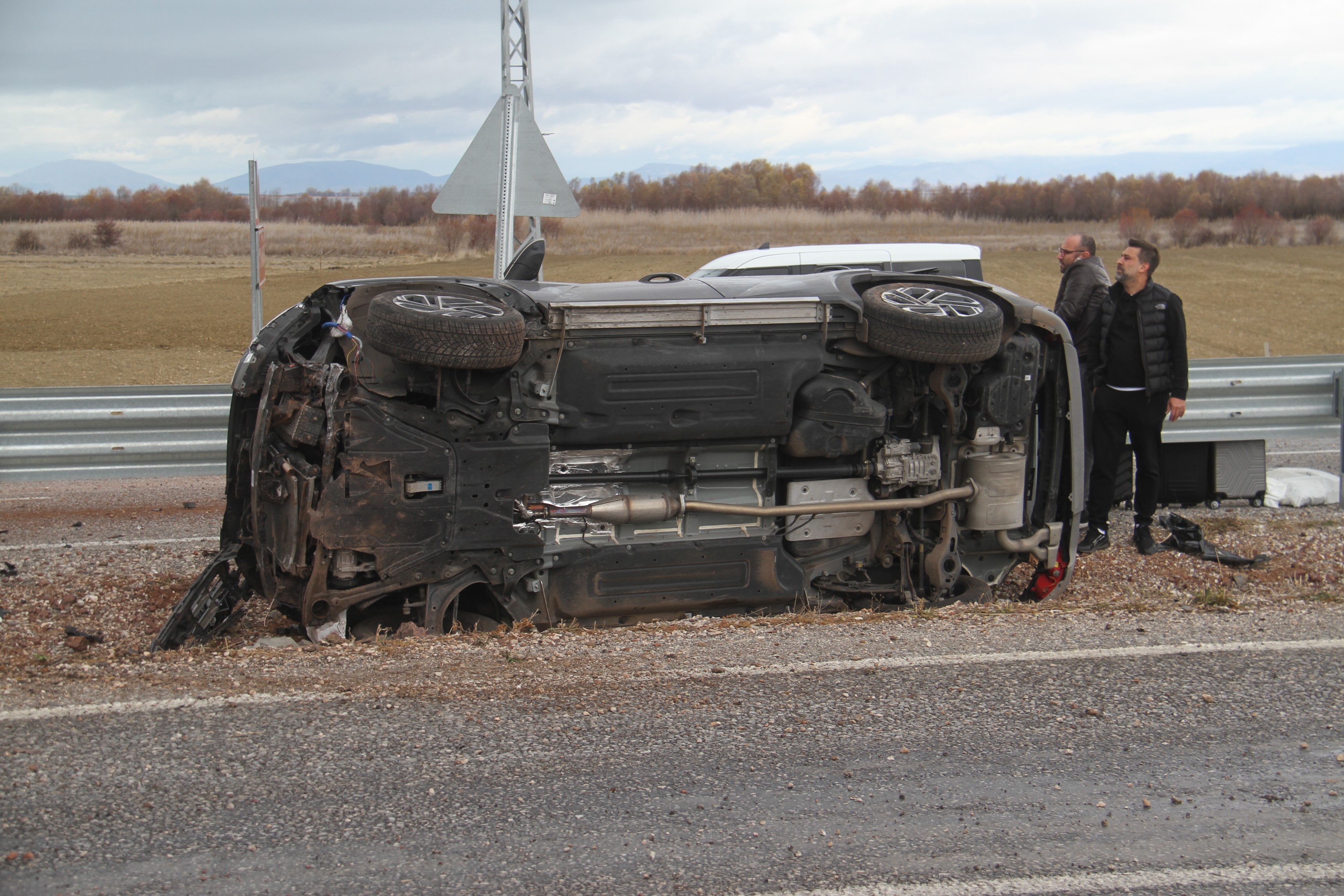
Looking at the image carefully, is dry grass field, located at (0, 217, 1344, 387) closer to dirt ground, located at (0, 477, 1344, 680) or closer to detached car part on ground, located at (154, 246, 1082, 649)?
dirt ground, located at (0, 477, 1344, 680)

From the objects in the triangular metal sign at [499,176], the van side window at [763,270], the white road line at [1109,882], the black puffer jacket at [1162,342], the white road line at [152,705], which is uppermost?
the triangular metal sign at [499,176]

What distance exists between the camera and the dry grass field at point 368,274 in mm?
17203

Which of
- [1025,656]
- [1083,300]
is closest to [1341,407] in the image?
[1083,300]

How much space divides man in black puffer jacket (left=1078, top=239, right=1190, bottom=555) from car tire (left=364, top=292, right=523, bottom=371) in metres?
4.35

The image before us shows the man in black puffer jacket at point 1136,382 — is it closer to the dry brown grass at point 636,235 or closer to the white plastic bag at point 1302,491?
the white plastic bag at point 1302,491

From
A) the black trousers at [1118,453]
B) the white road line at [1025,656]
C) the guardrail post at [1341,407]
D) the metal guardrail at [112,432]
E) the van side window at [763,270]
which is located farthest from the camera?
the van side window at [763,270]

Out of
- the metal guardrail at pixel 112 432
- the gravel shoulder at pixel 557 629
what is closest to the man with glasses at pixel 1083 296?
the gravel shoulder at pixel 557 629

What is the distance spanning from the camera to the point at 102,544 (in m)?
7.08

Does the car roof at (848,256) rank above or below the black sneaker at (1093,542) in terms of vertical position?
above

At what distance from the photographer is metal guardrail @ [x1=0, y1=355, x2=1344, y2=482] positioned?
25.0 ft

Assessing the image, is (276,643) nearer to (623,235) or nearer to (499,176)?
(499,176)

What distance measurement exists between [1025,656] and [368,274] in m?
17.9

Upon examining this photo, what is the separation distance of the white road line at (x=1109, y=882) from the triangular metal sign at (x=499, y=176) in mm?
6992

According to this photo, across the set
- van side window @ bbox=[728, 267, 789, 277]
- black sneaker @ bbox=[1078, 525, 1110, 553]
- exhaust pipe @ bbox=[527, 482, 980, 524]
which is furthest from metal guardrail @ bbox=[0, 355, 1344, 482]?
van side window @ bbox=[728, 267, 789, 277]
